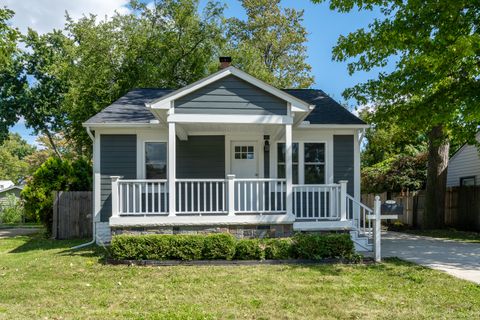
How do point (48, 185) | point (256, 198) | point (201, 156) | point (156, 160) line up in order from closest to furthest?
point (256, 198), point (156, 160), point (201, 156), point (48, 185)

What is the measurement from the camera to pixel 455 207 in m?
16.3

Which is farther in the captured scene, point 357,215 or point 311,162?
point 311,162

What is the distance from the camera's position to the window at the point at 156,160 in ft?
36.3

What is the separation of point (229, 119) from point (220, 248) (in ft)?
9.69

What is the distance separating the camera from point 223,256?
8.02 metres

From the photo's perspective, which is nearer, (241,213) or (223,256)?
(223,256)

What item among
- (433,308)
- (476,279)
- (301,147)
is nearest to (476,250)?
(476,279)

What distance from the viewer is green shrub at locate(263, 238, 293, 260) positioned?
7.98 meters

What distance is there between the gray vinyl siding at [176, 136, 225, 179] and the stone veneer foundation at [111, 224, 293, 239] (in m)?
2.60

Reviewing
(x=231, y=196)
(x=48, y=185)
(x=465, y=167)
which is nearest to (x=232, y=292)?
(x=231, y=196)

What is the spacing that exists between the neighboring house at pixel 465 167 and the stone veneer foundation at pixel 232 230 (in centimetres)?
1245

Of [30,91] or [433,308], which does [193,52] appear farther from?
[433,308]

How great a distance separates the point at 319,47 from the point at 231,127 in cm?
1945

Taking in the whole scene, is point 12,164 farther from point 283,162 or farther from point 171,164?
point 171,164
